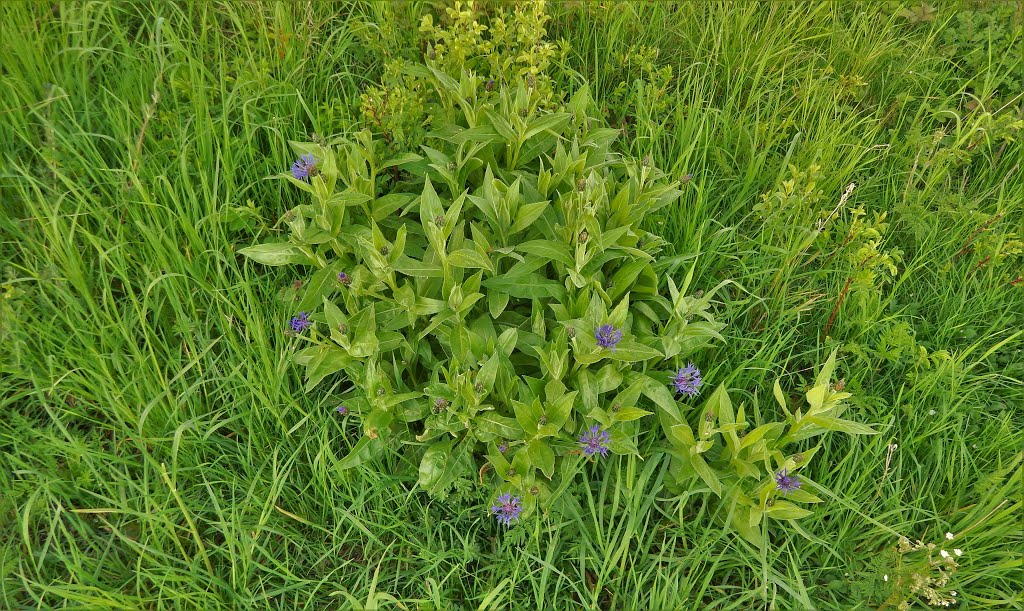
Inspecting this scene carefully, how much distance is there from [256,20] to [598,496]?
2386 millimetres

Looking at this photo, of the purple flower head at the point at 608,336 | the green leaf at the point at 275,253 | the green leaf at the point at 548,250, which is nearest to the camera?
the purple flower head at the point at 608,336

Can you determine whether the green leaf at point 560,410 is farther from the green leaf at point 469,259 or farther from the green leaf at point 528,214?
the green leaf at point 528,214

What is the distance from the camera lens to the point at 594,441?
1892 mm

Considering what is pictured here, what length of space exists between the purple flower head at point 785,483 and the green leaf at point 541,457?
67 cm

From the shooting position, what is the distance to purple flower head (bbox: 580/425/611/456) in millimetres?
1889

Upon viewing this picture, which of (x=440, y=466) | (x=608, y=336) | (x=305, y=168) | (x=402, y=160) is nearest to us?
(x=608, y=336)

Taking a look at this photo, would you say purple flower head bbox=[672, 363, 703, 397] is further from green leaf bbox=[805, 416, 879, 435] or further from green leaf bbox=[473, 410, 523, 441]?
green leaf bbox=[473, 410, 523, 441]

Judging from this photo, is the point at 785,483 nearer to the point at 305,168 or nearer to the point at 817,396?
the point at 817,396

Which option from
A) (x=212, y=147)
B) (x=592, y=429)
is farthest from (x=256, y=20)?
(x=592, y=429)

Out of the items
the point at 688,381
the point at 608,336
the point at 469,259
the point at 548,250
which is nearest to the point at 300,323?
the point at 469,259

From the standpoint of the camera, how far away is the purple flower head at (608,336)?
1827 mm

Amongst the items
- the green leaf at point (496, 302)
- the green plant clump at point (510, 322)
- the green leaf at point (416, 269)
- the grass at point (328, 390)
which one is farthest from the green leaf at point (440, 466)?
the green leaf at point (416, 269)

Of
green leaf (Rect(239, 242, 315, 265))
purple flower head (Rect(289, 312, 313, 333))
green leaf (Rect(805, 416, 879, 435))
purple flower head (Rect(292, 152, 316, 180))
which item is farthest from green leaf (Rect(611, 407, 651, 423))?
purple flower head (Rect(292, 152, 316, 180))

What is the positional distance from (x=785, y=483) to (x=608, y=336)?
2.26 feet
